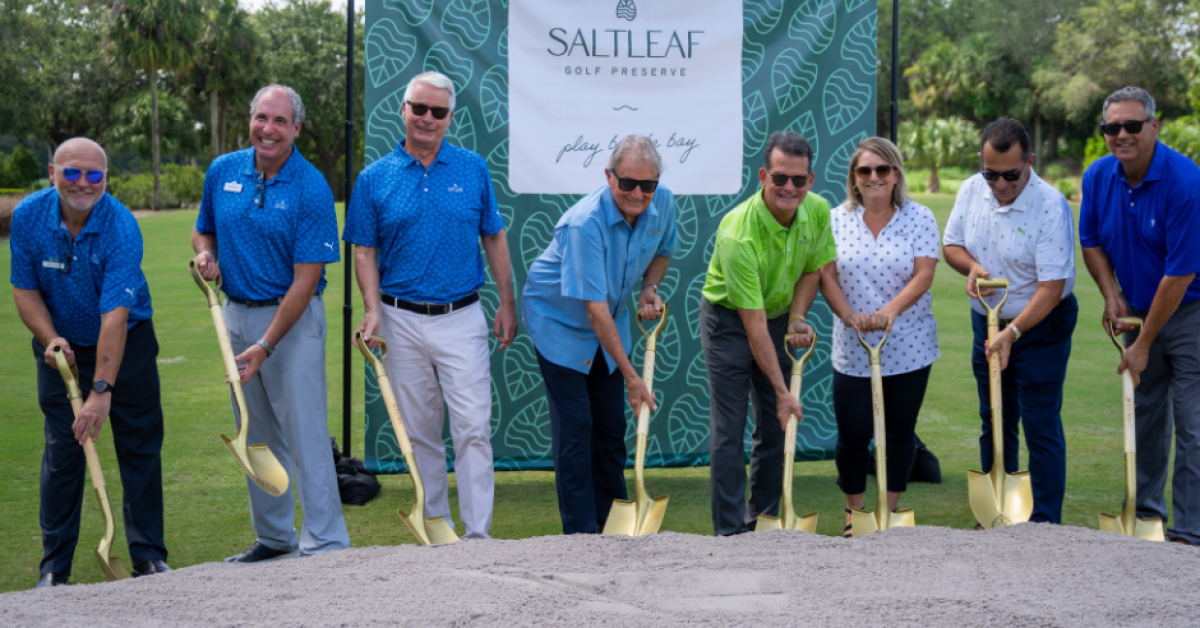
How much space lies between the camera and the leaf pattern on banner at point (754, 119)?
16.3 ft

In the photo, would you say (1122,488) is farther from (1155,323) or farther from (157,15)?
(157,15)

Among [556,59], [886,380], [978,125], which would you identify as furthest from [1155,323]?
[978,125]

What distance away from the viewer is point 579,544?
2992 millimetres

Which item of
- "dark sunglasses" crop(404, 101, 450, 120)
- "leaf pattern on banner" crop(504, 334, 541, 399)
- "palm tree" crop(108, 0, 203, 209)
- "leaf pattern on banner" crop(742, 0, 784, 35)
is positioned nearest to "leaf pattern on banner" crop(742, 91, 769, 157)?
"leaf pattern on banner" crop(742, 0, 784, 35)

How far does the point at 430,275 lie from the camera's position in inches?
148

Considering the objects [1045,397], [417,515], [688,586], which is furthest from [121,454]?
[1045,397]

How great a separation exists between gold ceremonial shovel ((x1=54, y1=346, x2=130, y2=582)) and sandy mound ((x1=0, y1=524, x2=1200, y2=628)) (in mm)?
583

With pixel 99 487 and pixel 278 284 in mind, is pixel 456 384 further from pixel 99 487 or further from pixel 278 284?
pixel 99 487

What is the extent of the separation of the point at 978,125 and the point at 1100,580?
49247 mm

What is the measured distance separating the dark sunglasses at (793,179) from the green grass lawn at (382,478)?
5.28 feet

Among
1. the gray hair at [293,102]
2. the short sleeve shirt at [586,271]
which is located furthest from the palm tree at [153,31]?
the short sleeve shirt at [586,271]

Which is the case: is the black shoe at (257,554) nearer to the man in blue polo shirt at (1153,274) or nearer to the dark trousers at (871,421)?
the dark trousers at (871,421)

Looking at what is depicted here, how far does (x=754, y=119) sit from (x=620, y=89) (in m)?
0.69

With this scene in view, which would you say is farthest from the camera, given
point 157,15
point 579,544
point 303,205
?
point 157,15
